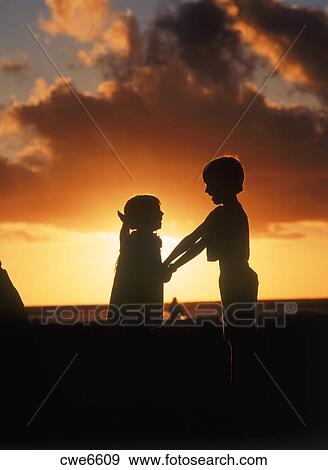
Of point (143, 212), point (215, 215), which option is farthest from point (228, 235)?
point (143, 212)

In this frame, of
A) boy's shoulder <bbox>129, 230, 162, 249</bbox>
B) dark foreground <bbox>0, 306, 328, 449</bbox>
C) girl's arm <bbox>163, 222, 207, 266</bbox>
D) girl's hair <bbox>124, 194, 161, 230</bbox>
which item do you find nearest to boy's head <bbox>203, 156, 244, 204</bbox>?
girl's arm <bbox>163, 222, 207, 266</bbox>

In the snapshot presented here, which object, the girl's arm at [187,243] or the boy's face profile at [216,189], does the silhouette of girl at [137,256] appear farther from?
the boy's face profile at [216,189]

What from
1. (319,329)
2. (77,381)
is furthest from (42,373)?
(319,329)

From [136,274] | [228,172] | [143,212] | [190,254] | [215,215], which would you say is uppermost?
[228,172]

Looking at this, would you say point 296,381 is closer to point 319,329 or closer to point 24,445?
point 24,445

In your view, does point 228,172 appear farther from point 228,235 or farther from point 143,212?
point 143,212

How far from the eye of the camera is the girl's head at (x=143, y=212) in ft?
23.3

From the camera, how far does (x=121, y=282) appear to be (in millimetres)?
7152

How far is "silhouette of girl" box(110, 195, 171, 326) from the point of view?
7.12 metres

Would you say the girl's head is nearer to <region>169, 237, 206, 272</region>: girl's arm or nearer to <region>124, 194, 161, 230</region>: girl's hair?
<region>124, 194, 161, 230</region>: girl's hair

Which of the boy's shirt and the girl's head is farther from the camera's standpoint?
the girl's head

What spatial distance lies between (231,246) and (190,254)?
62 cm

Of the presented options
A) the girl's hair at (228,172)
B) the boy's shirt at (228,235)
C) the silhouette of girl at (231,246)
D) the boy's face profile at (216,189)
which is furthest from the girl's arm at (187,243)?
the girl's hair at (228,172)

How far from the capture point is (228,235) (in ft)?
22.2
